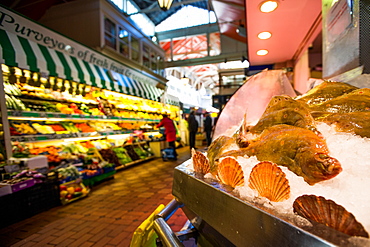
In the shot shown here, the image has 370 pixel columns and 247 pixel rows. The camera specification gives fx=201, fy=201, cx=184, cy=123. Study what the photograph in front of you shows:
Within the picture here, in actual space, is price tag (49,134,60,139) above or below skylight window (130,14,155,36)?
below

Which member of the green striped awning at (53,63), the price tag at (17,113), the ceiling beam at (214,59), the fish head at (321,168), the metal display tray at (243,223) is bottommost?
the metal display tray at (243,223)

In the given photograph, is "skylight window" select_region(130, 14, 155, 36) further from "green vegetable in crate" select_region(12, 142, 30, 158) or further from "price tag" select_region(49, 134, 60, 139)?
"green vegetable in crate" select_region(12, 142, 30, 158)

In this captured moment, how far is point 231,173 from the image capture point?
2.56 ft

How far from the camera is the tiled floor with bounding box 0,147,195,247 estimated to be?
277 cm

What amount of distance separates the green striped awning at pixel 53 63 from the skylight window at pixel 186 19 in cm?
911

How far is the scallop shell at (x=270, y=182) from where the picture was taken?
604 millimetres

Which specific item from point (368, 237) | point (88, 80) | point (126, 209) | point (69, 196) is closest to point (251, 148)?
point (368, 237)

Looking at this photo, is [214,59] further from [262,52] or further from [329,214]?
[329,214]

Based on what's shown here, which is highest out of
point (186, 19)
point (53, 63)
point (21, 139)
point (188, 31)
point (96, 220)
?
point (186, 19)

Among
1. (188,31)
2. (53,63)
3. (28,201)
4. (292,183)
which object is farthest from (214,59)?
(292,183)

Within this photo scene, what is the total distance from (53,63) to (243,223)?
22.1ft

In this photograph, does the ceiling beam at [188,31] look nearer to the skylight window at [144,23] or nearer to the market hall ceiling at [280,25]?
the skylight window at [144,23]

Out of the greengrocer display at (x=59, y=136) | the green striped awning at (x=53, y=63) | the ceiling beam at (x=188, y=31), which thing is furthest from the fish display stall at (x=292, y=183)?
the ceiling beam at (x=188, y=31)

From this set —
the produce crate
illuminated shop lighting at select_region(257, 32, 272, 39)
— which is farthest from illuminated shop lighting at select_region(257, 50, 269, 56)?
the produce crate
